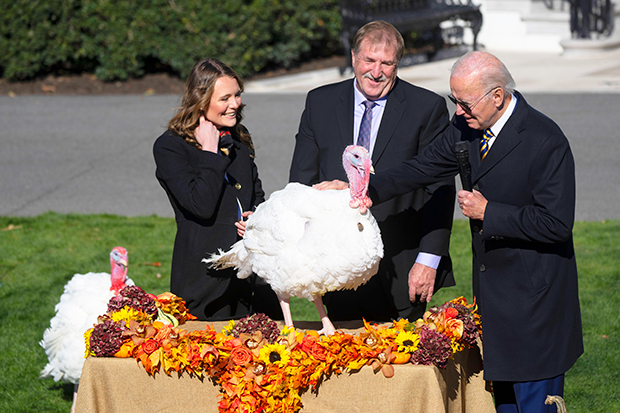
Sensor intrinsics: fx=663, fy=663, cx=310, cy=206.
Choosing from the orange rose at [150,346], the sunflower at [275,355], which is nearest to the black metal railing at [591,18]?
the sunflower at [275,355]

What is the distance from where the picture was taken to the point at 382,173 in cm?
366

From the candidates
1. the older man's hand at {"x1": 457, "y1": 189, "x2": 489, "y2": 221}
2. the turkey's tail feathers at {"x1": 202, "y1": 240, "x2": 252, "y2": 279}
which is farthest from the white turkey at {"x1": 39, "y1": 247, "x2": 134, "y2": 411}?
the older man's hand at {"x1": 457, "y1": 189, "x2": 489, "y2": 221}

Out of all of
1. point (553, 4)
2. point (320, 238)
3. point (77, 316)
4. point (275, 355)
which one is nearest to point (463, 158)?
point (320, 238)

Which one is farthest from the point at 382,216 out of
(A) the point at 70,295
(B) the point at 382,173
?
(A) the point at 70,295

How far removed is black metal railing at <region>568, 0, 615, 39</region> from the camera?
1623cm

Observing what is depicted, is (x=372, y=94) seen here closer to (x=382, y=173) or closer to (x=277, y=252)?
(x=382, y=173)

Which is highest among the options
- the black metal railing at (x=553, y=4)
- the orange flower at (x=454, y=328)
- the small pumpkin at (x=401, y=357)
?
the black metal railing at (x=553, y=4)

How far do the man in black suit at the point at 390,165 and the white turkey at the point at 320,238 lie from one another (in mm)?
795

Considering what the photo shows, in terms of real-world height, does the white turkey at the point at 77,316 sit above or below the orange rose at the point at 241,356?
below

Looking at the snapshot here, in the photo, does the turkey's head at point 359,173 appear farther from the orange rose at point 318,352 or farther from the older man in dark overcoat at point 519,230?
the orange rose at point 318,352

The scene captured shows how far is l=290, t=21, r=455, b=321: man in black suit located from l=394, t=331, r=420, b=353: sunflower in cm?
60

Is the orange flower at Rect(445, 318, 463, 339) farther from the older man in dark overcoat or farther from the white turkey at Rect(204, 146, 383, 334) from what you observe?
the white turkey at Rect(204, 146, 383, 334)

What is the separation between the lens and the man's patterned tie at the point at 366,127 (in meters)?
3.87

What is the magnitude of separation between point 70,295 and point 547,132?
3.23m
